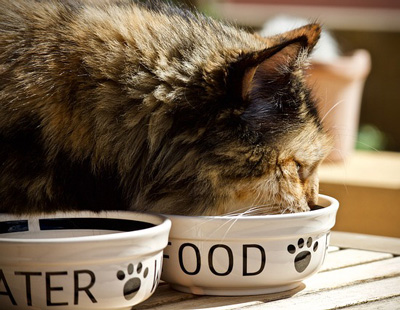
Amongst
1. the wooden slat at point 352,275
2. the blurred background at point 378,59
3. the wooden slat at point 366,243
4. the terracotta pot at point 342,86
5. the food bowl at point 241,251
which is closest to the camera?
the food bowl at point 241,251

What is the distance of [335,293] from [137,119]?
1.53ft

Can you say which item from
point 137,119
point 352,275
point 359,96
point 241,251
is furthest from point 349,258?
point 359,96

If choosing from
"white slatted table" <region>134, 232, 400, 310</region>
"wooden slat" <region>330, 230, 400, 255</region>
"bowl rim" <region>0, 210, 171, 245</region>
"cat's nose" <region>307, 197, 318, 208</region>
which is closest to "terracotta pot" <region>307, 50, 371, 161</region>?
"wooden slat" <region>330, 230, 400, 255</region>

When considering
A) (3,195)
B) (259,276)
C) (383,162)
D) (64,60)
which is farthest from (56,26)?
(383,162)

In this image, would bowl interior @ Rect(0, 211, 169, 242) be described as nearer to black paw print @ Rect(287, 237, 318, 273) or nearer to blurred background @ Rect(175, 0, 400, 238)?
black paw print @ Rect(287, 237, 318, 273)

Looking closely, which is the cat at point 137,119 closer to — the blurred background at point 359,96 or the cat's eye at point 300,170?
the cat's eye at point 300,170

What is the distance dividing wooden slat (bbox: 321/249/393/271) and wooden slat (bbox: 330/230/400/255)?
0.04 m

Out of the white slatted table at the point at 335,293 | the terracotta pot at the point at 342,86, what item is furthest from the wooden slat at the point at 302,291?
the terracotta pot at the point at 342,86

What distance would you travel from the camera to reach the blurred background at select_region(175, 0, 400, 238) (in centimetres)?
276

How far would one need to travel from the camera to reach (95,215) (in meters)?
1.22

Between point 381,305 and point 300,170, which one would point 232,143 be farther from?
point 381,305

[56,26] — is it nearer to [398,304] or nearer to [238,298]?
[238,298]

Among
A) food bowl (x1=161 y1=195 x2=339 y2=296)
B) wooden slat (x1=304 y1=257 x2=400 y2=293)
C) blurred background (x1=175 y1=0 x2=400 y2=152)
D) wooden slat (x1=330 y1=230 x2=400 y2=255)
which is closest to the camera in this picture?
food bowl (x1=161 y1=195 x2=339 y2=296)

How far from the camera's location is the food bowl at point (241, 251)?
1.17m
